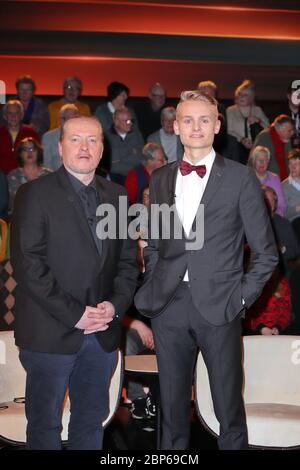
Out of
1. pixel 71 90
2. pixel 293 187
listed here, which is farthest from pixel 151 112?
pixel 293 187

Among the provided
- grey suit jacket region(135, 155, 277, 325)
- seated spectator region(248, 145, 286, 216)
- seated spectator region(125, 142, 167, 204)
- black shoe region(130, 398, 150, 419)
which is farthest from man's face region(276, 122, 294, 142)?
grey suit jacket region(135, 155, 277, 325)

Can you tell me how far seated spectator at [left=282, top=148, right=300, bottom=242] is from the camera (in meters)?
7.50

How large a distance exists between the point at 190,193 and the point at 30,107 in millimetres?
4895

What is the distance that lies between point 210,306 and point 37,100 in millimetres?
5232

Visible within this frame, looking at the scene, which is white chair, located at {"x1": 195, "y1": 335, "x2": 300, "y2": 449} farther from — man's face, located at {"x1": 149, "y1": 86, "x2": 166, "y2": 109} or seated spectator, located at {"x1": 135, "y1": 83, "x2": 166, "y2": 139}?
man's face, located at {"x1": 149, "y1": 86, "x2": 166, "y2": 109}

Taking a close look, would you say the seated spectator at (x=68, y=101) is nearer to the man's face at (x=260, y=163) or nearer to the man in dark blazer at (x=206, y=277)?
the man's face at (x=260, y=163)

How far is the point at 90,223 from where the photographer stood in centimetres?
358

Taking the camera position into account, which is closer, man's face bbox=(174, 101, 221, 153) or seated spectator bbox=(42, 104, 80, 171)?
man's face bbox=(174, 101, 221, 153)

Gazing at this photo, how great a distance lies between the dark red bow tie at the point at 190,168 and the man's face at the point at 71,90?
500 cm

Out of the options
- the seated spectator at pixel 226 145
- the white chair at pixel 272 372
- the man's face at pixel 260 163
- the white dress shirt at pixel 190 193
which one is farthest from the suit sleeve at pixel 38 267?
the seated spectator at pixel 226 145

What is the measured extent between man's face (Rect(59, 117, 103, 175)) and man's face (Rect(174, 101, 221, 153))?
1.22ft
